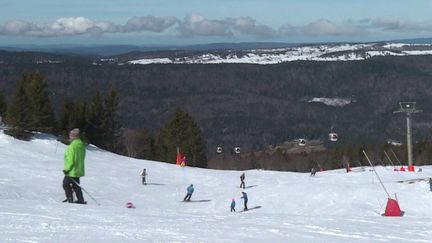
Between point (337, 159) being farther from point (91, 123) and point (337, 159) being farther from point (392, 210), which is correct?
point (392, 210)

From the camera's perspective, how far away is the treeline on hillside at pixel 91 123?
46.9 meters

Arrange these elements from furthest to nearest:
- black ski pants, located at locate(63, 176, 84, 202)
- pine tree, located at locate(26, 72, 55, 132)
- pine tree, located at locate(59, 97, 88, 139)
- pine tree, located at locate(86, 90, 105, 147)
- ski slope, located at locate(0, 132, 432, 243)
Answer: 1. pine tree, located at locate(86, 90, 105, 147)
2. pine tree, located at locate(59, 97, 88, 139)
3. pine tree, located at locate(26, 72, 55, 132)
4. black ski pants, located at locate(63, 176, 84, 202)
5. ski slope, located at locate(0, 132, 432, 243)

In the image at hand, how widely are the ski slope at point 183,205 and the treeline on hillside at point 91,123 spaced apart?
3.96m

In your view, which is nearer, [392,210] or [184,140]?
[392,210]

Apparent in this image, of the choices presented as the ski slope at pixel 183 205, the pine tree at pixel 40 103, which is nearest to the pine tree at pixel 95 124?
the pine tree at pixel 40 103

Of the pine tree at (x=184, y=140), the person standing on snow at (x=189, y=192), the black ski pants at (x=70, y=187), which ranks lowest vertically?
the pine tree at (x=184, y=140)

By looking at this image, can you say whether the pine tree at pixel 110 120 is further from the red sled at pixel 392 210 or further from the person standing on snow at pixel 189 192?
the red sled at pixel 392 210

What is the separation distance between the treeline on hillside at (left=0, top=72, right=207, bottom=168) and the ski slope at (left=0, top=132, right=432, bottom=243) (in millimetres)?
3960

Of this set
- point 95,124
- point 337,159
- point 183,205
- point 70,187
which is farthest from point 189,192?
point 337,159

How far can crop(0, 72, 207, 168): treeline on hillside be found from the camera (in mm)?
46875

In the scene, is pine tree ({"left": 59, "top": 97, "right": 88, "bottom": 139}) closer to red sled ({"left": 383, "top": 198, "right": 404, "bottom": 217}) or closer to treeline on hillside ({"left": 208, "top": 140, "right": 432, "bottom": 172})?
treeline on hillside ({"left": 208, "top": 140, "right": 432, "bottom": 172})

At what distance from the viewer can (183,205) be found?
27.0 m

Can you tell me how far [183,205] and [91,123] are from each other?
36252 mm

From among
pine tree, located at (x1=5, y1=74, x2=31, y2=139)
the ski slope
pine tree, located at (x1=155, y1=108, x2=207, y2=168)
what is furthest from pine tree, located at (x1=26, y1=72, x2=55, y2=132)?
pine tree, located at (x1=155, y1=108, x2=207, y2=168)
